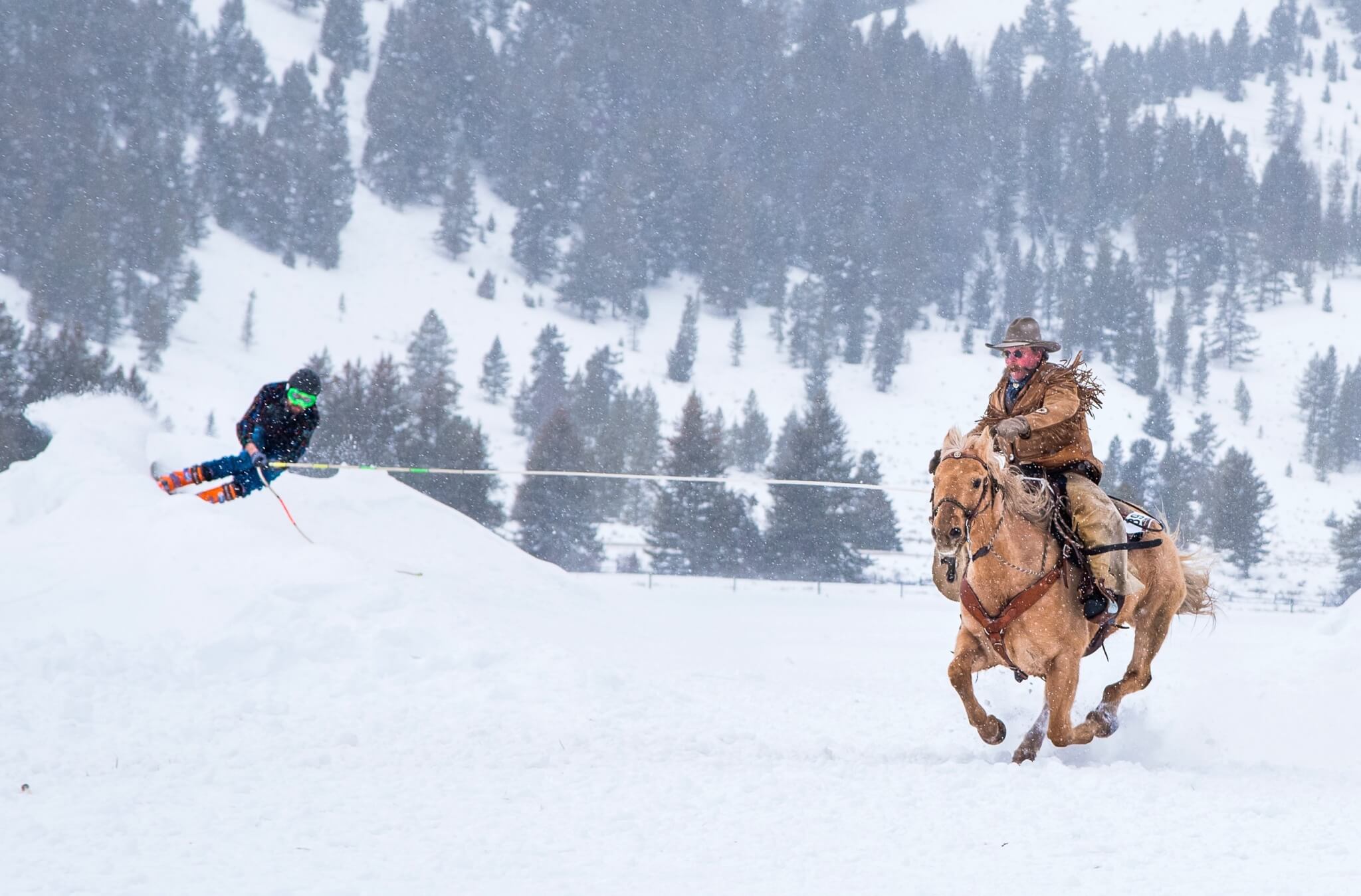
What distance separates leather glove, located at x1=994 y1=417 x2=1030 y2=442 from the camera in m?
6.68

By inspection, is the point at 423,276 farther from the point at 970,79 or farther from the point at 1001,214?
the point at 970,79

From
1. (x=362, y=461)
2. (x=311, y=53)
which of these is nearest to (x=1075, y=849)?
(x=362, y=461)

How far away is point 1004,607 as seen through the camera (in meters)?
6.81

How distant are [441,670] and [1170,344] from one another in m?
115

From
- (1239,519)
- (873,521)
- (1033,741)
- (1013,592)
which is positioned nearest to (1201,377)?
(1239,519)

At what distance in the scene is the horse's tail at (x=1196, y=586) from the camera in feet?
28.8

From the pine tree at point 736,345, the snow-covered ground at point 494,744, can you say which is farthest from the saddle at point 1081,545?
the pine tree at point 736,345

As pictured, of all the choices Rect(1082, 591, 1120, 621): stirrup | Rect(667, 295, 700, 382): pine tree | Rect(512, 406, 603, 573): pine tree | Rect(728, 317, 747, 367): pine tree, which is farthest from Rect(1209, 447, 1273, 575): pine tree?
Rect(728, 317, 747, 367): pine tree

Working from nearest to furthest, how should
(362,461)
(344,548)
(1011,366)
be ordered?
(1011,366) → (344,548) → (362,461)

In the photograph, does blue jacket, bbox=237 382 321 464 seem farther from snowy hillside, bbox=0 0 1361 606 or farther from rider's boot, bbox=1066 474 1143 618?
snowy hillside, bbox=0 0 1361 606

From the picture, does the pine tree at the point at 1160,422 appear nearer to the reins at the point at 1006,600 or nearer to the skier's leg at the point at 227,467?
the skier's leg at the point at 227,467

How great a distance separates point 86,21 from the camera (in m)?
113

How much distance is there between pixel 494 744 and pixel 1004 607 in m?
3.36

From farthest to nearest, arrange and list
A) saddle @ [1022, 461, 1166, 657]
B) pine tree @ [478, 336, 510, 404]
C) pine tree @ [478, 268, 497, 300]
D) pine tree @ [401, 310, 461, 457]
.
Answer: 1. pine tree @ [478, 268, 497, 300]
2. pine tree @ [478, 336, 510, 404]
3. pine tree @ [401, 310, 461, 457]
4. saddle @ [1022, 461, 1166, 657]
